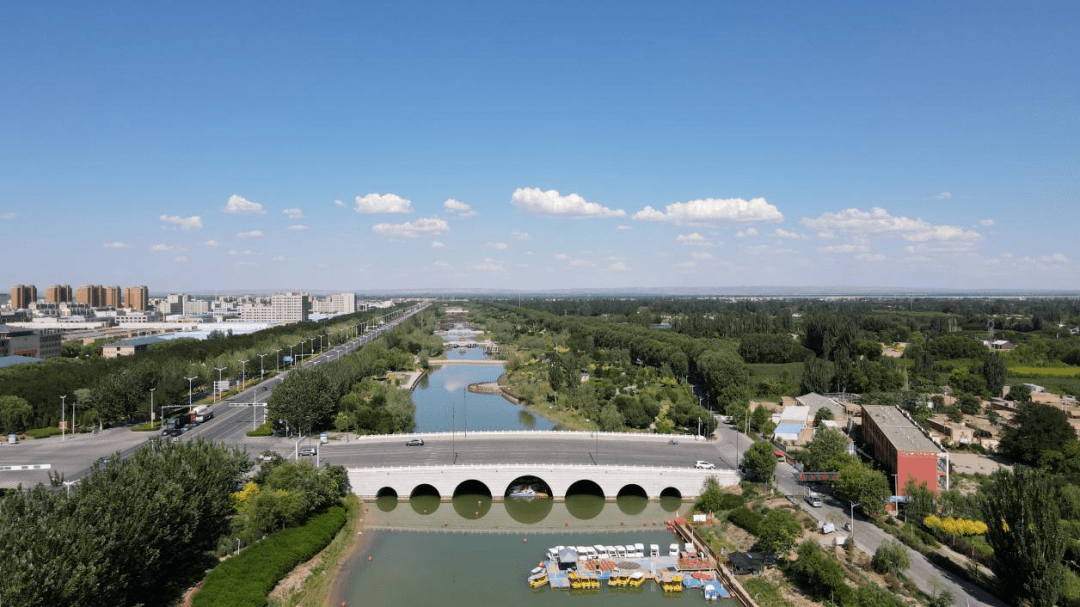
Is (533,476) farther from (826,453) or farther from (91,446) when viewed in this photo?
(91,446)

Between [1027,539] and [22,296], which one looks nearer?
[1027,539]

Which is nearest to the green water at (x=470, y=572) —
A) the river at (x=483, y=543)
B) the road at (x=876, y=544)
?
the river at (x=483, y=543)

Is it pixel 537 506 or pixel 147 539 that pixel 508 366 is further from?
pixel 147 539

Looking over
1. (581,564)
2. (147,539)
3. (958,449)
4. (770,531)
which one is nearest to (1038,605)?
(770,531)

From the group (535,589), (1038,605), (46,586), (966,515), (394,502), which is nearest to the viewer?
(46,586)

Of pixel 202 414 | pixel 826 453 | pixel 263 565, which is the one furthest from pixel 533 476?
pixel 202 414

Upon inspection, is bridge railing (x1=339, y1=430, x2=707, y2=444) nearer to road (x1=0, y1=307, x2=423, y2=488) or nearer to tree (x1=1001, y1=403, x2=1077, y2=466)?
road (x1=0, y1=307, x2=423, y2=488)
